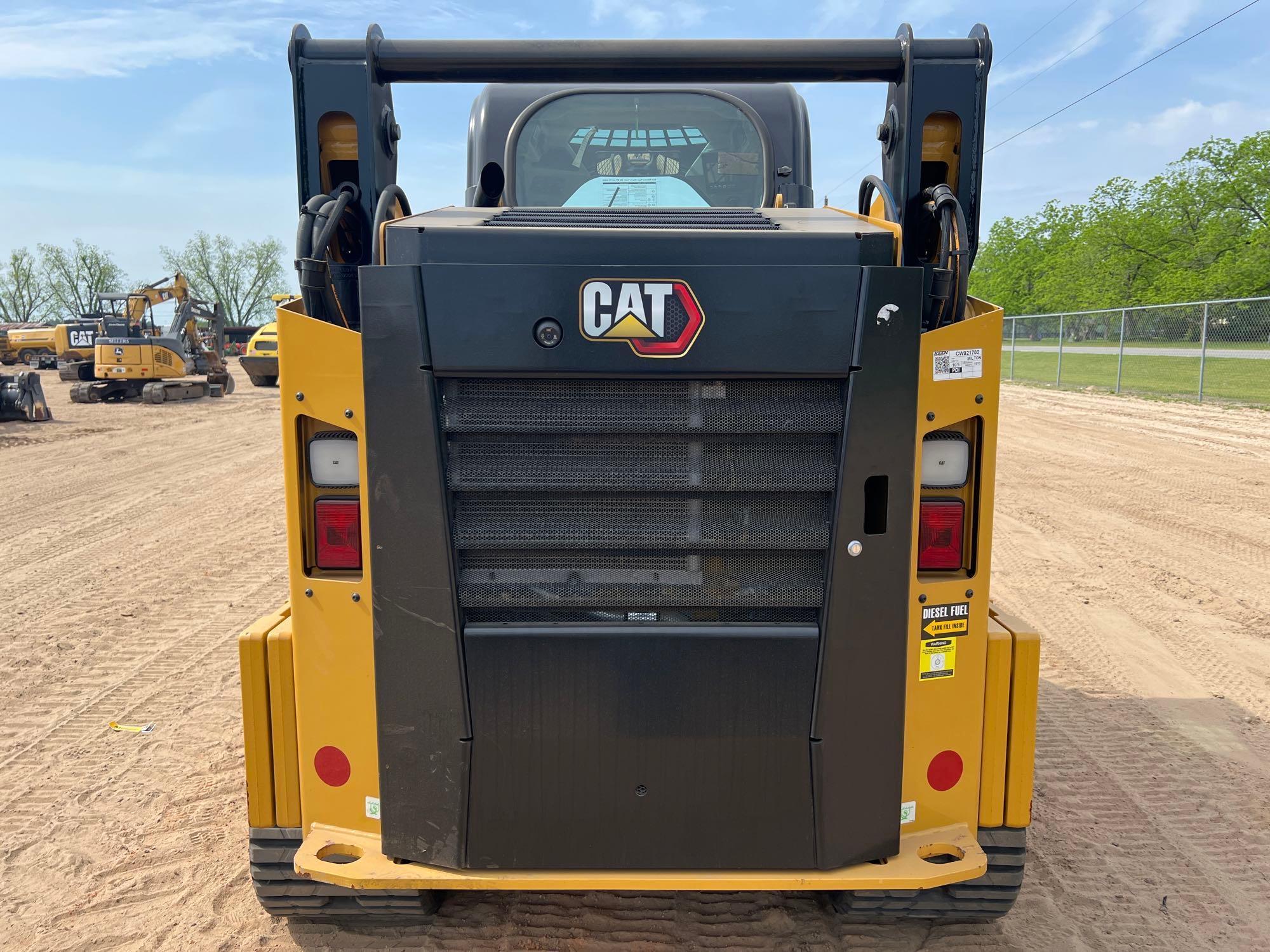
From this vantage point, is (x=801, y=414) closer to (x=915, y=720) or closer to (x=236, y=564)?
(x=915, y=720)

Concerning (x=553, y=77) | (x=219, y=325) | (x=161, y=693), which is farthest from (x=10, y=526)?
(x=219, y=325)

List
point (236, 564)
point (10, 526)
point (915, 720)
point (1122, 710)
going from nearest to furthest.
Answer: point (915, 720)
point (1122, 710)
point (236, 564)
point (10, 526)

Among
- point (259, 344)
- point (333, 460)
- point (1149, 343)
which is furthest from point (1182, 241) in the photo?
point (333, 460)

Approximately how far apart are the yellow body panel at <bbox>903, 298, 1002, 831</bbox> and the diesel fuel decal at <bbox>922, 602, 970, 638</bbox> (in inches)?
0.5

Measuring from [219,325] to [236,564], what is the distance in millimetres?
24176

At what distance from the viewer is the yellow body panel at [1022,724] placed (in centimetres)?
254

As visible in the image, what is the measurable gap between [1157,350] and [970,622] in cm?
Answer: 2353

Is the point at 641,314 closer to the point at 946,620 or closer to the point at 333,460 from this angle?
the point at 333,460

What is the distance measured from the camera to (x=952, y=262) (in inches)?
102

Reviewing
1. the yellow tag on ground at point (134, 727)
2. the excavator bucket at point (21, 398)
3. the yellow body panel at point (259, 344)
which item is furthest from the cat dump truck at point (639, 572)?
the yellow body panel at point (259, 344)

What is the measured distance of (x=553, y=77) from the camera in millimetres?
2986

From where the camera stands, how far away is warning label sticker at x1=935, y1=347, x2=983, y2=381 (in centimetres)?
231

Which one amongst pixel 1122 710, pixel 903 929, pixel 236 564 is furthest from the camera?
pixel 236 564

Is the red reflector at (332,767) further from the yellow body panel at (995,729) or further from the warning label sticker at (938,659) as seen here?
the yellow body panel at (995,729)
